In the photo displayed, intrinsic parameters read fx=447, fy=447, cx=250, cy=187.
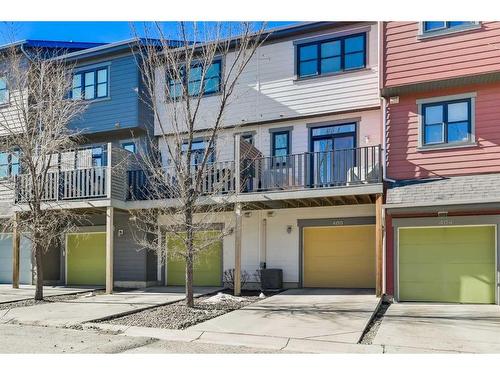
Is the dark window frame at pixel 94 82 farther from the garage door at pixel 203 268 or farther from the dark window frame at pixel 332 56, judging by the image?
the dark window frame at pixel 332 56

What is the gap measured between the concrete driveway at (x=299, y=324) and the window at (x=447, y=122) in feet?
15.0

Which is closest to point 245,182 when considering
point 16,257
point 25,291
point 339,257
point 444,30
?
point 339,257

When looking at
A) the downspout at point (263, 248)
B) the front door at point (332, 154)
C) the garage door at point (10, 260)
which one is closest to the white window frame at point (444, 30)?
the front door at point (332, 154)

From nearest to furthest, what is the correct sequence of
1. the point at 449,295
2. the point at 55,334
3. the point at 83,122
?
the point at 55,334 → the point at 449,295 → the point at 83,122

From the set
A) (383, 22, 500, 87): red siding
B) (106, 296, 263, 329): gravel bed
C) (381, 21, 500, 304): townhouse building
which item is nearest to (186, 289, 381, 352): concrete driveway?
(106, 296, 263, 329): gravel bed

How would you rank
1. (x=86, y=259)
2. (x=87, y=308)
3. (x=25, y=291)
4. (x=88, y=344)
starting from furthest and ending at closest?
(x=86, y=259) < (x=25, y=291) < (x=87, y=308) < (x=88, y=344)

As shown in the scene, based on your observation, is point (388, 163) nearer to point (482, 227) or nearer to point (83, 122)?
point (482, 227)

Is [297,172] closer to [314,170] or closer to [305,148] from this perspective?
[314,170]

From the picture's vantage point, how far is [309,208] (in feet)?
46.9

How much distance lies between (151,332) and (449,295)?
7641 millimetres

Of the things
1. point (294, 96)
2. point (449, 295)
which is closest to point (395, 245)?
point (449, 295)

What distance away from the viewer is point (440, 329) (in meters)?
8.16

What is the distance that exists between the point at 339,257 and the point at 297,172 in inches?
126

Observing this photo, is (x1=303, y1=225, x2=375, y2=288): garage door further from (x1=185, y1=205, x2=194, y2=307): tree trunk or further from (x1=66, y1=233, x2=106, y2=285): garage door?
(x1=66, y1=233, x2=106, y2=285): garage door
